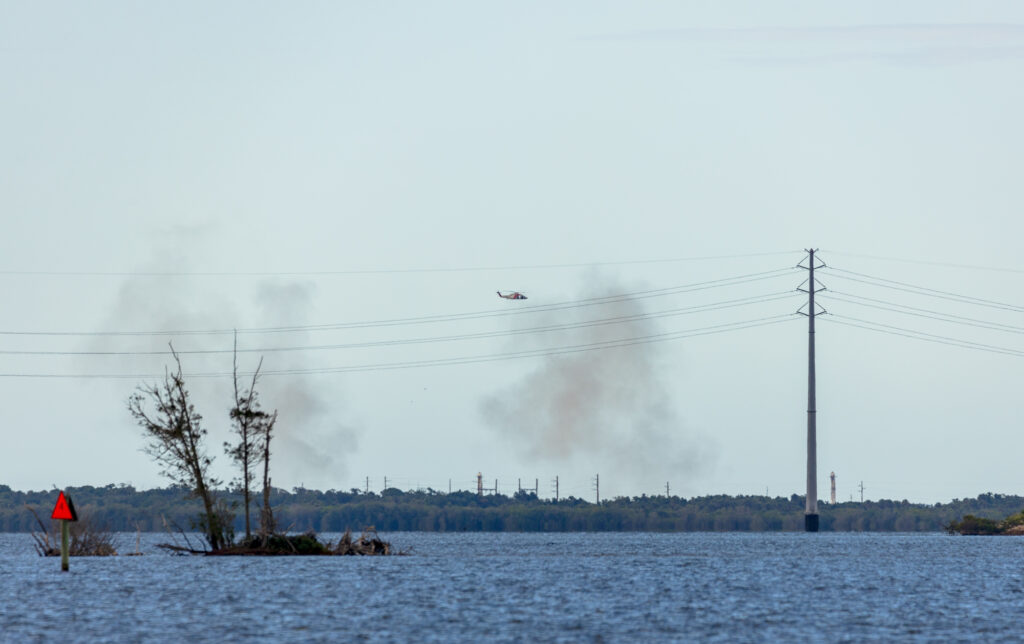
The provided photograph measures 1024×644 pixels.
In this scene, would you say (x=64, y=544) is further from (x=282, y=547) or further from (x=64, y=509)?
(x=282, y=547)

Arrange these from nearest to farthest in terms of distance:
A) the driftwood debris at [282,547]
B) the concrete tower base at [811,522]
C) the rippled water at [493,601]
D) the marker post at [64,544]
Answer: the rippled water at [493,601] < the marker post at [64,544] < the driftwood debris at [282,547] < the concrete tower base at [811,522]

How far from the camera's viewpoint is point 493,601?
69.6 meters

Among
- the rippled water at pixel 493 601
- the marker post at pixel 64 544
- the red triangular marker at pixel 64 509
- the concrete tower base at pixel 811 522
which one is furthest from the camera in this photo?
the concrete tower base at pixel 811 522

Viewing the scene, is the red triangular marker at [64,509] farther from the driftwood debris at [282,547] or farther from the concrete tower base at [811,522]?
the concrete tower base at [811,522]

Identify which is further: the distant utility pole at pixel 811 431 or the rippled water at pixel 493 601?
the distant utility pole at pixel 811 431

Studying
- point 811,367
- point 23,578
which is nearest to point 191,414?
point 23,578

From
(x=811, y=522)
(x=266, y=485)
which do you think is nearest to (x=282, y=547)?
(x=266, y=485)

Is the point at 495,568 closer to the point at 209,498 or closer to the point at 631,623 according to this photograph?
the point at 209,498

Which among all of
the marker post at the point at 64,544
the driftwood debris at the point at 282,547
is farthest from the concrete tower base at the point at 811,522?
the marker post at the point at 64,544

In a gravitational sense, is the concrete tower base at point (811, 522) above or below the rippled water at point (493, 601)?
above

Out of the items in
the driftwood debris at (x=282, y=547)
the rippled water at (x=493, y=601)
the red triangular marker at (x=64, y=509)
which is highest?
the red triangular marker at (x=64, y=509)

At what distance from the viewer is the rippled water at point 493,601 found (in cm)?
5528

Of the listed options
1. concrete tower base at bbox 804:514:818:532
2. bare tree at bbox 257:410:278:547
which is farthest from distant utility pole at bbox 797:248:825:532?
bare tree at bbox 257:410:278:547

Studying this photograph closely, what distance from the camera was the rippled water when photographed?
181 ft
